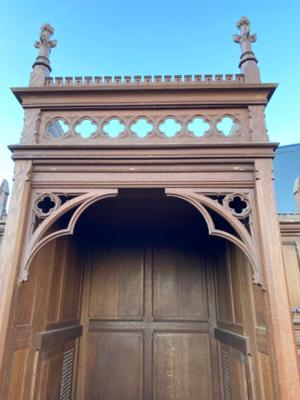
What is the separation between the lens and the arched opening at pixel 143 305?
238cm

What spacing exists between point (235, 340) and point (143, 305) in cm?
124

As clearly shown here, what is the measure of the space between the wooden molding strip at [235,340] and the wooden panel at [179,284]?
35cm

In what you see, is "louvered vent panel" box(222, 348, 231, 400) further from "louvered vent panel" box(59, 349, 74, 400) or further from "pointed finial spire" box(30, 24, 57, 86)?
"pointed finial spire" box(30, 24, 57, 86)

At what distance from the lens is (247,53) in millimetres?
2232

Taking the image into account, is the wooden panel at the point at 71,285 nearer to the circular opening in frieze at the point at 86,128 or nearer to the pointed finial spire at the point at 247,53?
the circular opening in frieze at the point at 86,128

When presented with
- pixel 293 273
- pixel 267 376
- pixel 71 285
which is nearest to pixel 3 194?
pixel 71 285

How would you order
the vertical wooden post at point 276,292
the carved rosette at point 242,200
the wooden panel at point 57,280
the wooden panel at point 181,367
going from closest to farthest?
the vertical wooden post at point 276,292, the carved rosette at point 242,200, the wooden panel at point 57,280, the wooden panel at point 181,367

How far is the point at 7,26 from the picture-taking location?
4316 millimetres

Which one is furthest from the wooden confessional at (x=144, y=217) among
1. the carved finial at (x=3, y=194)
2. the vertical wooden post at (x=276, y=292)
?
the carved finial at (x=3, y=194)

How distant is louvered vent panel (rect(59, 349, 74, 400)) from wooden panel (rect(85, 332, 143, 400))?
259 mm

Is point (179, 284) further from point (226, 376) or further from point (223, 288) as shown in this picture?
point (226, 376)

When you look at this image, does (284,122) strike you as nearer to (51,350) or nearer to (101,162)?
(101,162)

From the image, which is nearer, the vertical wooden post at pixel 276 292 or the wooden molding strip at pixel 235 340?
the vertical wooden post at pixel 276 292


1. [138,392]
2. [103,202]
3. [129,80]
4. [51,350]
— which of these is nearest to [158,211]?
[103,202]
